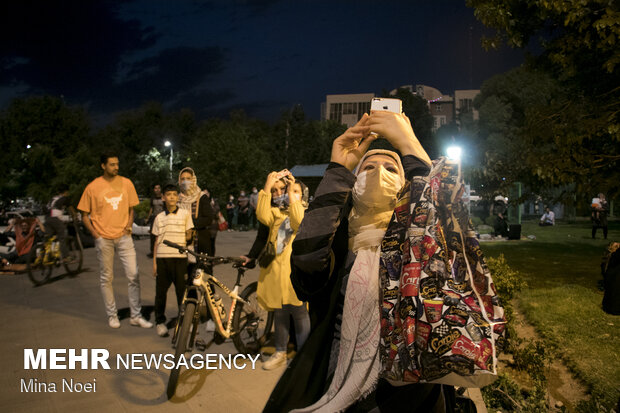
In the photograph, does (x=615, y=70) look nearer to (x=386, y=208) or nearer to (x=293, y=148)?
(x=386, y=208)

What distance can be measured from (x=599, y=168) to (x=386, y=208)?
7178mm

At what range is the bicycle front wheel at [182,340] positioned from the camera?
462 cm

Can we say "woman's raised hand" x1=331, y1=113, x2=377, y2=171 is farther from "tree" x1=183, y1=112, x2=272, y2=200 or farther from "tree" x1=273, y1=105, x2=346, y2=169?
"tree" x1=273, y1=105, x2=346, y2=169

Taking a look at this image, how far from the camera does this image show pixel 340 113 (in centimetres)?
10406

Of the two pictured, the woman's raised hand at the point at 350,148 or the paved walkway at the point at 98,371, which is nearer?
the woman's raised hand at the point at 350,148

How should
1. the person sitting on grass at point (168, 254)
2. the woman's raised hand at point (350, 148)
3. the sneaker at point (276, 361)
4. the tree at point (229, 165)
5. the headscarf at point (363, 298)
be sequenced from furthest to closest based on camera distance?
the tree at point (229, 165) < the person sitting on grass at point (168, 254) < the sneaker at point (276, 361) < the woman's raised hand at point (350, 148) < the headscarf at point (363, 298)

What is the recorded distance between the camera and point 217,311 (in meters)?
5.61

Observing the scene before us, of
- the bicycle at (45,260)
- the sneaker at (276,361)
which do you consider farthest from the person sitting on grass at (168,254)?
the bicycle at (45,260)

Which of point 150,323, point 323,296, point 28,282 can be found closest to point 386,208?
point 323,296

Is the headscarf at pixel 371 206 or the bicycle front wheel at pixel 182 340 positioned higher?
the headscarf at pixel 371 206

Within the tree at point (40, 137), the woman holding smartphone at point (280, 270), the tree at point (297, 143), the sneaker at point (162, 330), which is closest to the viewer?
the woman holding smartphone at point (280, 270)

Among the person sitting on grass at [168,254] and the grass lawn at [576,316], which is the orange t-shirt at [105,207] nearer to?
the person sitting on grass at [168,254]

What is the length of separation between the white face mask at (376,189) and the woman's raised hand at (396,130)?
0.23 meters

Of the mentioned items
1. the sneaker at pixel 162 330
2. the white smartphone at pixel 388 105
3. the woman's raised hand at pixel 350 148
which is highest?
the white smartphone at pixel 388 105
